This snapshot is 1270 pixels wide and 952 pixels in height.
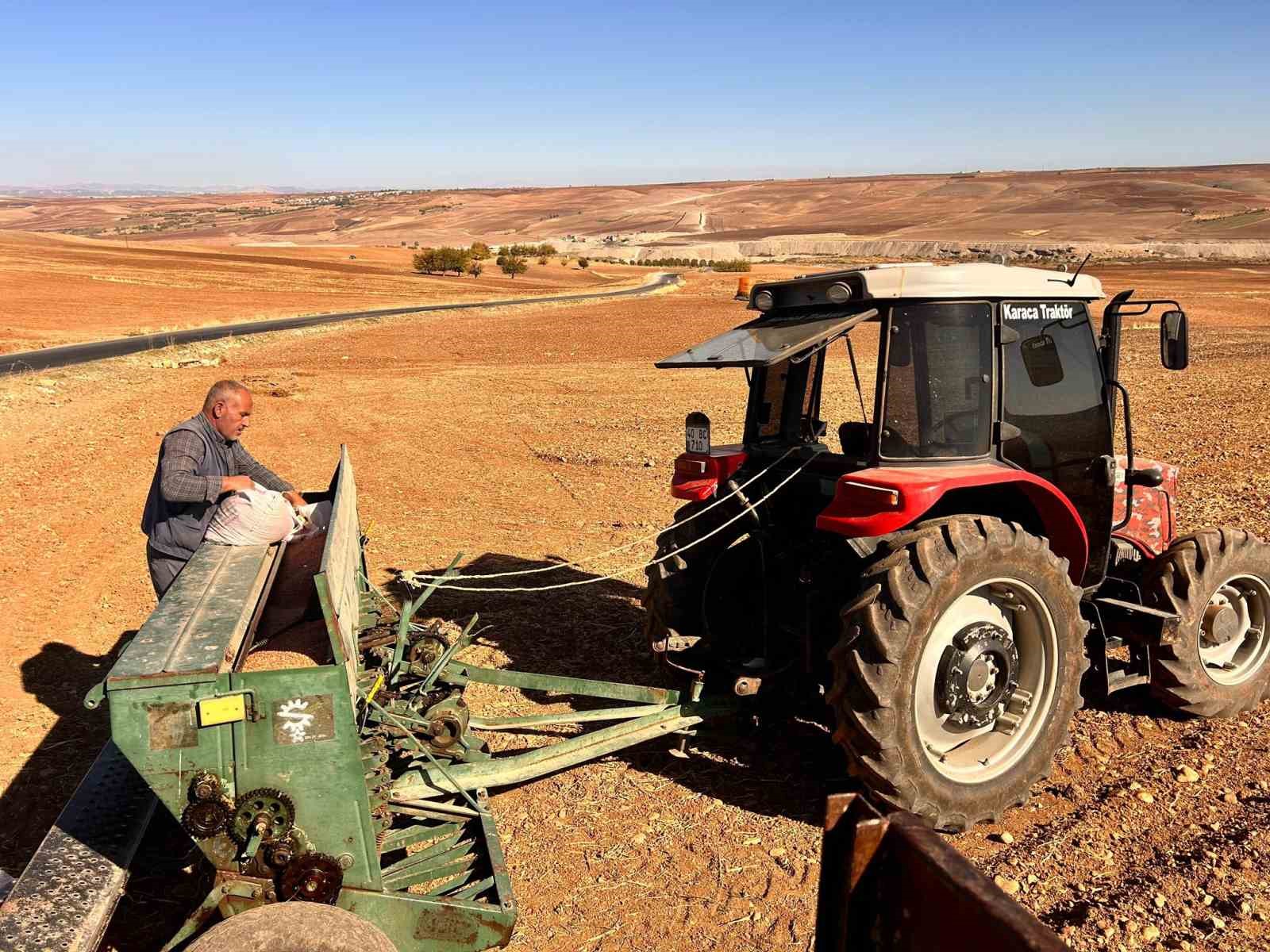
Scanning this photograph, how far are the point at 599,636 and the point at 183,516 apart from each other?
276 centimetres

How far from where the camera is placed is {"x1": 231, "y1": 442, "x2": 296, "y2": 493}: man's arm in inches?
218

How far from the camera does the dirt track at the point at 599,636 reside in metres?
3.82

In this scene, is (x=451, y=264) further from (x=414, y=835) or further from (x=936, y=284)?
(x=414, y=835)

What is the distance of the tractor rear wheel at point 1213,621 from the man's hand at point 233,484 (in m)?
4.87

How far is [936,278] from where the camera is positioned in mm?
4320

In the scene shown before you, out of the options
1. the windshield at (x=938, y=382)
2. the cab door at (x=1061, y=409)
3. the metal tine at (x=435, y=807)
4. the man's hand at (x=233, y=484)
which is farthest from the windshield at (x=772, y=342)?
the man's hand at (x=233, y=484)

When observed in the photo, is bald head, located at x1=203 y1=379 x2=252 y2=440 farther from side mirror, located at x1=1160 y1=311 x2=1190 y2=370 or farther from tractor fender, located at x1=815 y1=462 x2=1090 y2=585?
side mirror, located at x1=1160 y1=311 x2=1190 y2=370

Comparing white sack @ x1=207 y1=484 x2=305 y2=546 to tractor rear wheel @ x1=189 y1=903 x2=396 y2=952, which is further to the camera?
white sack @ x1=207 y1=484 x2=305 y2=546

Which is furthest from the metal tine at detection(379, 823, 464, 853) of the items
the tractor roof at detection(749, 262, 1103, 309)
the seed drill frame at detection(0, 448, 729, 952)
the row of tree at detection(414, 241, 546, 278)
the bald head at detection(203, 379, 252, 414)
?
the row of tree at detection(414, 241, 546, 278)

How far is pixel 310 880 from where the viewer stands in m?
3.14

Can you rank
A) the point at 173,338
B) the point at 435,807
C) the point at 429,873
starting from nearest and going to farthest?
1. the point at 429,873
2. the point at 435,807
3. the point at 173,338

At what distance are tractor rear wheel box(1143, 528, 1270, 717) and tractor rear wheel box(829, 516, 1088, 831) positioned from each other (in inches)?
37.0

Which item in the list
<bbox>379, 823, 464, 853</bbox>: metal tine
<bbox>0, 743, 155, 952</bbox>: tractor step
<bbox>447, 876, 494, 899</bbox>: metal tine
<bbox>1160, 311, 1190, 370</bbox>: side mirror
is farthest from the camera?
<bbox>1160, 311, 1190, 370</bbox>: side mirror

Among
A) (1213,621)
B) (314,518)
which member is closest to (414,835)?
(314,518)
